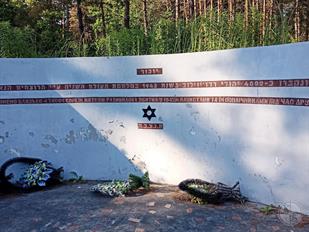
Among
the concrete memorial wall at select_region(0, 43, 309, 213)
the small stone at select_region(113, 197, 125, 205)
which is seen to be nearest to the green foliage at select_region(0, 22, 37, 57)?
the concrete memorial wall at select_region(0, 43, 309, 213)

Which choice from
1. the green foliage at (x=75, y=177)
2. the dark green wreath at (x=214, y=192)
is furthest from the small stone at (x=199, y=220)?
the green foliage at (x=75, y=177)

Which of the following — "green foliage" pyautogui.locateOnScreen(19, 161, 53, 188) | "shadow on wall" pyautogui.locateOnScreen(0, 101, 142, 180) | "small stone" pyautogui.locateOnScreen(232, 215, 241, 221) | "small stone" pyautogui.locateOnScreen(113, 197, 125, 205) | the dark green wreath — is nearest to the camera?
"small stone" pyautogui.locateOnScreen(232, 215, 241, 221)

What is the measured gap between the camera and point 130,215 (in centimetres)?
454

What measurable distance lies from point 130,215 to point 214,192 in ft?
3.41

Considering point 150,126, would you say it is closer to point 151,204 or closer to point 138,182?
point 138,182

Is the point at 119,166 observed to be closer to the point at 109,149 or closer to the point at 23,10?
the point at 109,149

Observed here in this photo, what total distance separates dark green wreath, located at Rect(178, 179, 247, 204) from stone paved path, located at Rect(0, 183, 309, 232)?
10 cm

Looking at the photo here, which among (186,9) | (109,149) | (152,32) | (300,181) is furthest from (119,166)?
(186,9)

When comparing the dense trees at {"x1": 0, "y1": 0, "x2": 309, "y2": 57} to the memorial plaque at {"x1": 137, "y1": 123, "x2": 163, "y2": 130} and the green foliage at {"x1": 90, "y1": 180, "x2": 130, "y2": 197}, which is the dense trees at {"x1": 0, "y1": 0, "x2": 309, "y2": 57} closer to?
the memorial plaque at {"x1": 137, "y1": 123, "x2": 163, "y2": 130}

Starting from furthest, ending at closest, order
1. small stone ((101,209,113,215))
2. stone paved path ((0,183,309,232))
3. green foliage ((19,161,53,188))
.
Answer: green foliage ((19,161,53,188)) → small stone ((101,209,113,215)) → stone paved path ((0,183,309,232))

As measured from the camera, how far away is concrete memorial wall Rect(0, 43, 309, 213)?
177 inches

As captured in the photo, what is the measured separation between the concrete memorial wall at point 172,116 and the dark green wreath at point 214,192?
0.12m

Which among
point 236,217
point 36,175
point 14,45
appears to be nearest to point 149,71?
point 36,175

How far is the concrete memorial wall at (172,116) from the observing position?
14.8ft
